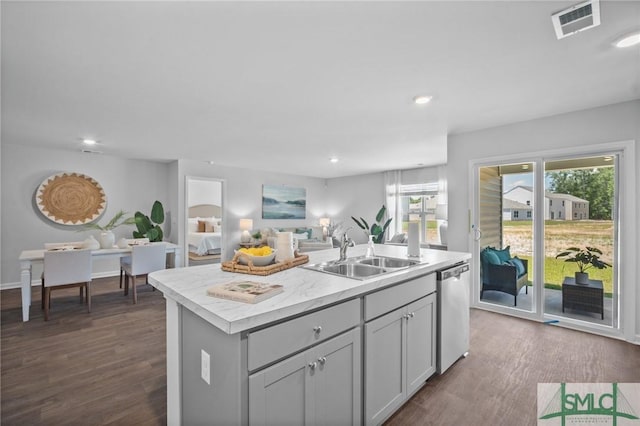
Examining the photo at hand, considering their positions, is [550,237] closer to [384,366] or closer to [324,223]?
[384,366]

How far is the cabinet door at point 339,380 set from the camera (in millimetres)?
1300

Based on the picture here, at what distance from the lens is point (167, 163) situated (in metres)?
6.18

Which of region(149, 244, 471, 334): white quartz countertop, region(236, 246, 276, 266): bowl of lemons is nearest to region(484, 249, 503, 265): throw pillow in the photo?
region(149, 244, 471, 334): white quartz countertop

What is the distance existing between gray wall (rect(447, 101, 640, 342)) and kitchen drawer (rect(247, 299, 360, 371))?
9.63 ft

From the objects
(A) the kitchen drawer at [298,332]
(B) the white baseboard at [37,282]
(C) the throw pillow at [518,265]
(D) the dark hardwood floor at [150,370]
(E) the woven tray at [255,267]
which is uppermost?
(E) the woven tray at [255,267]

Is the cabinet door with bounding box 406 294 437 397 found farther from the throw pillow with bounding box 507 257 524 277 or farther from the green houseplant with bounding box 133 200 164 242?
the green houseplant with bounding box 133 200 164 242

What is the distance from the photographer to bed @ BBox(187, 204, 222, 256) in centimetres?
660

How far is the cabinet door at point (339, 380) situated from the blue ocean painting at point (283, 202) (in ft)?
20.7

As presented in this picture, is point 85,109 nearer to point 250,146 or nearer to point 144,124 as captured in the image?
point 144,124

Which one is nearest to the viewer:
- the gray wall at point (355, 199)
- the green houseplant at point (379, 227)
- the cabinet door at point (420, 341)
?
the cabinet door at point (420, 341)

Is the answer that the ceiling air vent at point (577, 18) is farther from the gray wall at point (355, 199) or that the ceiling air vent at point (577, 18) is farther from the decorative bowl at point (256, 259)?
the gray wall at point (355, 199)

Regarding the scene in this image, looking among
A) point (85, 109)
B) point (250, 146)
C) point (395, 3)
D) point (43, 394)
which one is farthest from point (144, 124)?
point (395, 3)

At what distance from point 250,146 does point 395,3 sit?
11.7 ft

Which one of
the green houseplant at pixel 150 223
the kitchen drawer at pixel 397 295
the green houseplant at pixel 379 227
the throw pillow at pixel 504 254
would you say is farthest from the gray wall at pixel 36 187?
the throw pillow at pixel 504 254
